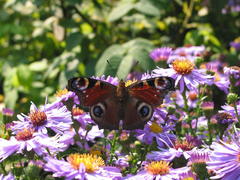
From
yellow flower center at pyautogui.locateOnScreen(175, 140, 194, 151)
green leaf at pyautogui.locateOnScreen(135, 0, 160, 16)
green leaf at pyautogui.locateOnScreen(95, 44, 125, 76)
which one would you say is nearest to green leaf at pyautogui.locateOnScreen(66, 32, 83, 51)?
green leaf at pyautogui.locateOnScreen(95, 44, 125, 76)

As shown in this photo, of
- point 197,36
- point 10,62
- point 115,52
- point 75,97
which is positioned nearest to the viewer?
point 75,97

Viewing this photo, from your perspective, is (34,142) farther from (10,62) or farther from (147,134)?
(10,62)

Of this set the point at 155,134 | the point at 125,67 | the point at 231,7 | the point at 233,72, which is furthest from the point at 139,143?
the point at 231,7

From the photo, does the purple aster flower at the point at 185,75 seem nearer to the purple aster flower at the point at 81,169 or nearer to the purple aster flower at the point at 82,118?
the purple aster flower at the point at 82,118

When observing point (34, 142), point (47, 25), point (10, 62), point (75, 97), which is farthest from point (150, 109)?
point (10, 62)

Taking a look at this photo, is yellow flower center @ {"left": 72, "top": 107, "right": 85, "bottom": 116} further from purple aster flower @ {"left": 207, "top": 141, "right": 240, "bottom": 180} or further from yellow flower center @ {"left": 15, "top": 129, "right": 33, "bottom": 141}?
purple aster flower @ {"left": 207, "top": 141, "right": 240, "bottom": 180}

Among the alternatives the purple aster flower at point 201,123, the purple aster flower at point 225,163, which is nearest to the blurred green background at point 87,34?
the purple aster flower at point 201,123
